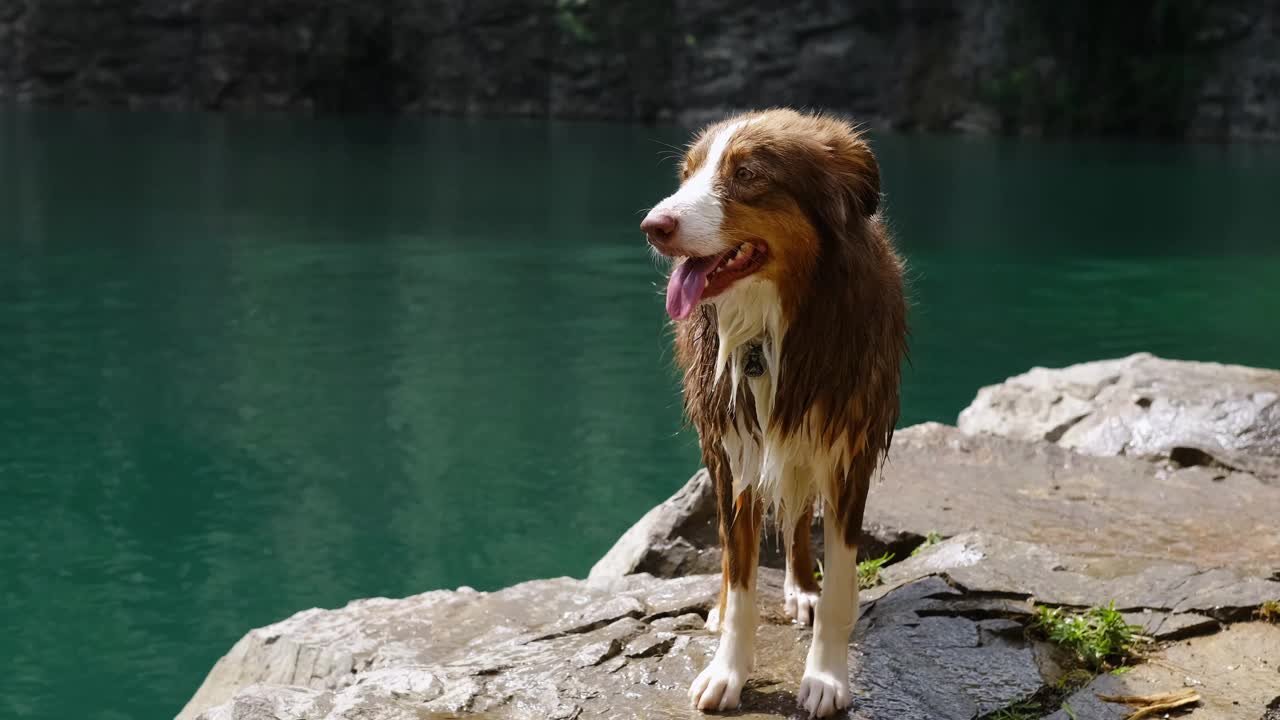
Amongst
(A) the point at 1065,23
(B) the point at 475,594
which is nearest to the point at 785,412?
(B) the point at 475,594

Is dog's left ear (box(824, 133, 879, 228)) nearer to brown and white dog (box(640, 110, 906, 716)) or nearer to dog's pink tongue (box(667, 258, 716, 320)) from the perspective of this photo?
brown and white dog (box(640, 110, 906, 716))

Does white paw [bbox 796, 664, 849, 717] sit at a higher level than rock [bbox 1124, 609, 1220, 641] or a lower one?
lower

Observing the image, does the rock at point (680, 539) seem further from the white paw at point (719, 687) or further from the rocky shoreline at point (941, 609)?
the white paw at point (719, 687)

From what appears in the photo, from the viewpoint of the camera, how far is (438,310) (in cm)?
1120

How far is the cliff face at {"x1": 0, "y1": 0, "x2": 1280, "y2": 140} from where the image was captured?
27.8 meters

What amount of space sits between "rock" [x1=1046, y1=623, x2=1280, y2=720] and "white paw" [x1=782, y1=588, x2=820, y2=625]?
2.41ft

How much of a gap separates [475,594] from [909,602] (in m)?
1.55

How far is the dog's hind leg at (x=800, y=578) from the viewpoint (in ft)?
12.0

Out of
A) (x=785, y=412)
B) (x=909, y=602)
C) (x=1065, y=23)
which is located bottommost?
(x=909, y=602)

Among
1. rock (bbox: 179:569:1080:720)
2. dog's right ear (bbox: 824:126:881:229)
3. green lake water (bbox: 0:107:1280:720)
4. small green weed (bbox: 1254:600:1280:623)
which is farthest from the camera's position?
green lake water (bbox: 0:107:1280:720)

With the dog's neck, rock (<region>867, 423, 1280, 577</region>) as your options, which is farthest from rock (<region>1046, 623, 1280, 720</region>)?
the dog's neck

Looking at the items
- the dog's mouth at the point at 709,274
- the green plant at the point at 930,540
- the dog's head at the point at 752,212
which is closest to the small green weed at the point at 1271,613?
the green plant at the point at 930,540

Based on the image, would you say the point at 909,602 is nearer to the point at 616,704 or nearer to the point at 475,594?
the point at 616,704

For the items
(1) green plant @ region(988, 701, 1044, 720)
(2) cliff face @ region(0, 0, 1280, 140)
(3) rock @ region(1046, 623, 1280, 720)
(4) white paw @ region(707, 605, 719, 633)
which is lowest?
(1) green plant @ region(988, 701, 1044, 720)
